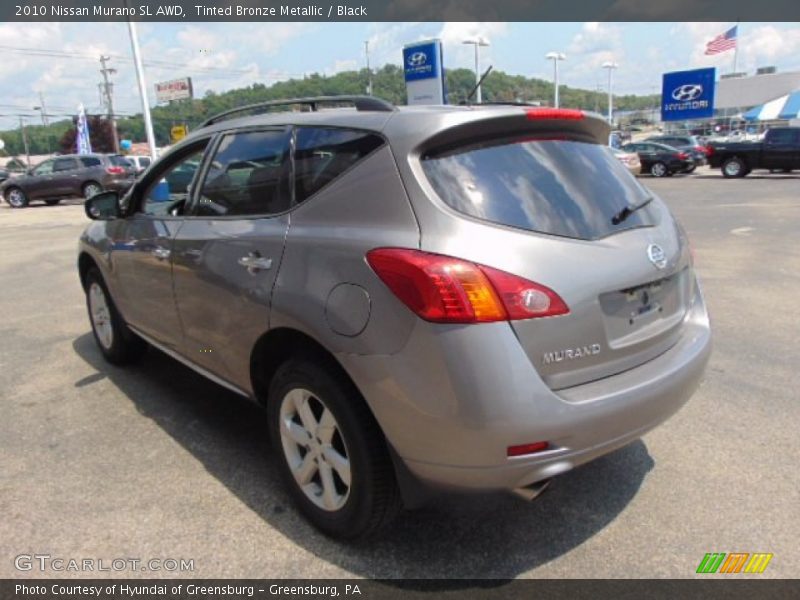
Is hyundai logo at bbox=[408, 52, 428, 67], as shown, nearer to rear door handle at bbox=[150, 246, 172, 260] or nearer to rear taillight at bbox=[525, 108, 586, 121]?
rear door handle at bbox=[150, 246, 172, 260]

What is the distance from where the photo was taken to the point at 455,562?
8.16 ft

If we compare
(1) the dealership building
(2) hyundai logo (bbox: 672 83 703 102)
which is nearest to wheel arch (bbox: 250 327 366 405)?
(2) hyundai logo (bbox: 672 83 703 102)

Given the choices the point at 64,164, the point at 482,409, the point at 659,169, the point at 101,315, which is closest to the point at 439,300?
the point at 482,409

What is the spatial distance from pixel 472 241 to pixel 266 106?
6.14 ft

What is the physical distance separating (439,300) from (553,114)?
109cm

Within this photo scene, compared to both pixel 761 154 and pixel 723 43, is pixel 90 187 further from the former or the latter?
pixel 723 43

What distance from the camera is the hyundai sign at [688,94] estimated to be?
34.5 meters

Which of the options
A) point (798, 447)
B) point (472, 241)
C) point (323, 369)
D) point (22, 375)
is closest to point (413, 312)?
point (472, 241)

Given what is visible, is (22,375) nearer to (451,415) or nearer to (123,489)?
(123,489)

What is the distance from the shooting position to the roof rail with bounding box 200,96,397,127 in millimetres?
2769

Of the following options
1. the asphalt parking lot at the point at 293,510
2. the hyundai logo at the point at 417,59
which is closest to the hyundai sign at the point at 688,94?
the hyundai logo at the point at 417,59

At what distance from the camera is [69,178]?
2231 centimetres

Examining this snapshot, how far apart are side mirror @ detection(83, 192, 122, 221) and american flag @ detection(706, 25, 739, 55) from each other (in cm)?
4855

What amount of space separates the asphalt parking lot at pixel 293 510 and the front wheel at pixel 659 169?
23.9 m
